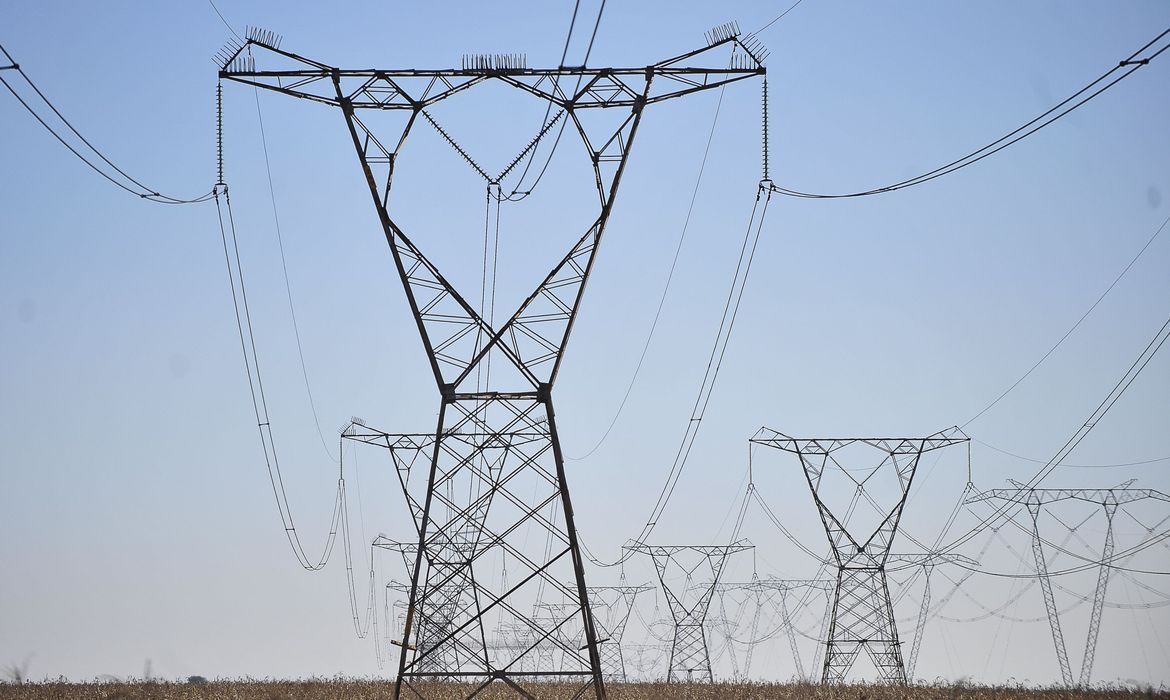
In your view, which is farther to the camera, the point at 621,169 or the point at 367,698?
the point at 367,698

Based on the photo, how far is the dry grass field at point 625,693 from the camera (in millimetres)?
31014

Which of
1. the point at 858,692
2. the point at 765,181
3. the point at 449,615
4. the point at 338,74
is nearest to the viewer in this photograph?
the point at 338,74

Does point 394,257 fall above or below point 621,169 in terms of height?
below

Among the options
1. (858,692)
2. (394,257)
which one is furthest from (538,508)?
(858,692)

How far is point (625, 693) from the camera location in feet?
127

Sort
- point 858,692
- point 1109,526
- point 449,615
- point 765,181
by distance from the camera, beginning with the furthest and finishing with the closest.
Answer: point 449,615, point 1109,526, point 858,692, point 765,181

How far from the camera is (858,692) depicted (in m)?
35.0

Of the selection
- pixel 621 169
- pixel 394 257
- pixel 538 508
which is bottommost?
pixel 538 508

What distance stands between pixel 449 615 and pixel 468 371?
112ft

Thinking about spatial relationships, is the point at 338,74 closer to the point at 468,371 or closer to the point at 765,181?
the point at 468,371

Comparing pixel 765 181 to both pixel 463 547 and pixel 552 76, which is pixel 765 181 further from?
pixel 463 547

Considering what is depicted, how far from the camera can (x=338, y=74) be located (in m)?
23.0

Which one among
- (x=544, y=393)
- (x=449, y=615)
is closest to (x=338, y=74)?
(x=544, y=393)

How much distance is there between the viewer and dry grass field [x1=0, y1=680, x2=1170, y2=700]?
31.0 m
